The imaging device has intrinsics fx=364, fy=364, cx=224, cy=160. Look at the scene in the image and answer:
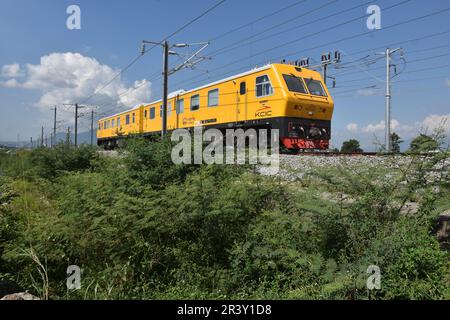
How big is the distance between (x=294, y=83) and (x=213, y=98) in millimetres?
3725

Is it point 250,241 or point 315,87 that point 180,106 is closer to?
point 315,87

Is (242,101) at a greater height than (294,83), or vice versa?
(294,83)

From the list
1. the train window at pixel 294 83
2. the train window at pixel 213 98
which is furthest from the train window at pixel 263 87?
the train window at pixel 213 98

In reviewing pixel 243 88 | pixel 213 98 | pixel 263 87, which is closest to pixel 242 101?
pixel 243 88

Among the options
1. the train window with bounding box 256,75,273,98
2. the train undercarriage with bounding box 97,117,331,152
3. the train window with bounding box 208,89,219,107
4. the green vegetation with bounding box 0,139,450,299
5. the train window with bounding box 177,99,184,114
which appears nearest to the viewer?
the green vegetation with bounding box 0,139,450,299

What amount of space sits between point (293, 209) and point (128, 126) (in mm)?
23051

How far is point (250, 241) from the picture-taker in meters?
4.62

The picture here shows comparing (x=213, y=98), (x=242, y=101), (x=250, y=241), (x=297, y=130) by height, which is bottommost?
(x=250, y=241)

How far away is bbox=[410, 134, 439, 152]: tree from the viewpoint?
501 centimetres

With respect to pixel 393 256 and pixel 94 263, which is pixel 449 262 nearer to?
pixel 393 256

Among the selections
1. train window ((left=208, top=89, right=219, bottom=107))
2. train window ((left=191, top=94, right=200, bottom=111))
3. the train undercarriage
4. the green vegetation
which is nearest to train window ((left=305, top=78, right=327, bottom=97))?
the train undercarriage

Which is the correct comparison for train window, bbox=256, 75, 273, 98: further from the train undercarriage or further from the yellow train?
the train undercarriage
